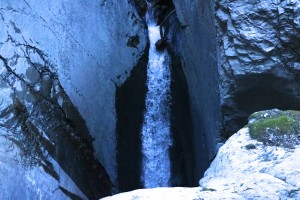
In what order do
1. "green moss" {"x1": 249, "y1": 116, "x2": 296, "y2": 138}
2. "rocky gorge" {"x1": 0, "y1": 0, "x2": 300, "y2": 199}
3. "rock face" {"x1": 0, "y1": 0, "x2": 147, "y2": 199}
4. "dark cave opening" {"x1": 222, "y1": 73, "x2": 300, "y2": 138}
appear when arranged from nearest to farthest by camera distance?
1. "green moss" {"x1": 249, "y1": 116, "x2": 296, "y2": 138}
2. "rocky gorge" {"x1": 0, "y1": 0, "x2": 300, "y2": 199}
3. "dark cave opening" {"x1": 222, "y1": 73, "x2": 300, "y2": 138}
4. "rock face" {"x1": 0, "y1": 0, "x2": 147, "y2": 199}

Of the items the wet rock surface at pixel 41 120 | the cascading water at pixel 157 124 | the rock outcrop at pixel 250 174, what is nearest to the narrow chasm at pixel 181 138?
the cascading water at pixel 157 124

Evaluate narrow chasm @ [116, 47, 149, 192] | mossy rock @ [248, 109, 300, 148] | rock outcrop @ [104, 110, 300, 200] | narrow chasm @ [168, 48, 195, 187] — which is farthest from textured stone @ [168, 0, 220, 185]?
rock outcrop @ [104, 110, 300, 200]

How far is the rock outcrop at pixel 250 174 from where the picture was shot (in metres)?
3.53

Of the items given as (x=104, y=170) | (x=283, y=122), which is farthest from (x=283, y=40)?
(x=104, y=170)

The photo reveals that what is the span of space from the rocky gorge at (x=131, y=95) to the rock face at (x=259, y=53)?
0.05 feet

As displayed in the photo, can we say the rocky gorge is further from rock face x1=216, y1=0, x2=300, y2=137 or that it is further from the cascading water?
the cascading water

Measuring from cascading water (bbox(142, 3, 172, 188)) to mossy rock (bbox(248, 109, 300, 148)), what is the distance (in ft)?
19.4

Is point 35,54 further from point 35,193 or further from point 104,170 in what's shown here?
point 104,170

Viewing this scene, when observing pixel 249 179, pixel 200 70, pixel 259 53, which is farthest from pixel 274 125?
pixel 200 70

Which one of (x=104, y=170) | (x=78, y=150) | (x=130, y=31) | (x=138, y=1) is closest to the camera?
(x=78, y=150)

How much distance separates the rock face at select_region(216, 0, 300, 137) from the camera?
6.18 metres

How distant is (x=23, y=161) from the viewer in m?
6.40

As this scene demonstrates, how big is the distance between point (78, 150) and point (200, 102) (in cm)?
302

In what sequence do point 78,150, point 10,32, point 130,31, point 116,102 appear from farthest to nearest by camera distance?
1. point 130,31
2. point 116,102
3. point 78,150
4. point 10,32
